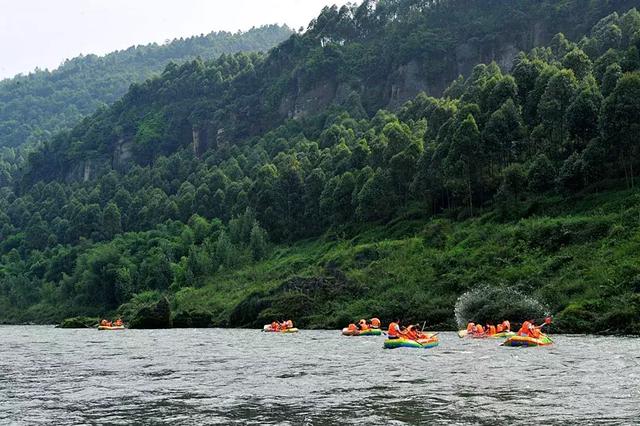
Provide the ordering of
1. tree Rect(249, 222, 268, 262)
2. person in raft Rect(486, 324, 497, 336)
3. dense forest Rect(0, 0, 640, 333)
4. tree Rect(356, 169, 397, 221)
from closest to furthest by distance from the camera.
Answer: person in raft Rect(486, 324, 497, 336) → dense forest Rect(0, 0, 640, 333) → tree Rect(356, 169, 397, 221) → tree Rect(249, 222, 268, 262)

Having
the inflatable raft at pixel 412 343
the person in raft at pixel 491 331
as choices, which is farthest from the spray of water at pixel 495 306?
the inflatable raft at pixel 412 343

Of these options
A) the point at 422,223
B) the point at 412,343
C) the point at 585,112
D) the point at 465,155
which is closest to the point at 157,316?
the point at 422,223

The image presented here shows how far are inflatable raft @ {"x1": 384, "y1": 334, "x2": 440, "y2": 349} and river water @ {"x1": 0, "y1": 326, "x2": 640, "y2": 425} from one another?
96 centimetres

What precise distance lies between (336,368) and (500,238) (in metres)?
46.6

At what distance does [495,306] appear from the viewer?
Result: 66.8 m

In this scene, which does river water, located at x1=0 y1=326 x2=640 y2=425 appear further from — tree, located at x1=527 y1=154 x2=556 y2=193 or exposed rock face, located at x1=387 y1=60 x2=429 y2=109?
exposed rock face, located at x1=387 y1=60 x2=429 y2=109

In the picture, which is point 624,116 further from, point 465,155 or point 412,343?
point 412,343

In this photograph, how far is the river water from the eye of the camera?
85.5 feet

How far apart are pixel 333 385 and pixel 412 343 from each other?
18422mm

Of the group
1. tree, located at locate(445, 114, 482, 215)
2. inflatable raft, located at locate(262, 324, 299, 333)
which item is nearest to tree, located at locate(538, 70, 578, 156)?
tree, located at locate(445, 114, 482, 215)

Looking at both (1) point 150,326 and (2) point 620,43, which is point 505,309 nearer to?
(1) point 150,326

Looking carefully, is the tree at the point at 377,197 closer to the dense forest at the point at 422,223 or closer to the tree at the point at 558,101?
the dense forest at the point at 422,223

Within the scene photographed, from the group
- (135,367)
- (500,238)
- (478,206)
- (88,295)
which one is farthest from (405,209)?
(135,367)

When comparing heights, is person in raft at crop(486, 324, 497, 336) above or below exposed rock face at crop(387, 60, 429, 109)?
below
